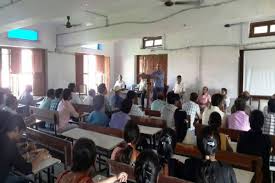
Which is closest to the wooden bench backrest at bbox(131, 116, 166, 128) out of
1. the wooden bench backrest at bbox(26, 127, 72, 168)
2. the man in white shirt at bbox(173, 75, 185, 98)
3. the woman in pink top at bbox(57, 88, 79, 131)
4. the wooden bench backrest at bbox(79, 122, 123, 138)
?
the wooden bench backrest at bbox(79, 122, 123, 138)

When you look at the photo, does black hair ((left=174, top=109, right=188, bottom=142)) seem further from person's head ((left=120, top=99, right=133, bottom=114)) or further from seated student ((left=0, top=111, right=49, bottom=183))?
seated student ((left=0, top=111, right=49, bottom=183))

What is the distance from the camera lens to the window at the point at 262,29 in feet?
26.7

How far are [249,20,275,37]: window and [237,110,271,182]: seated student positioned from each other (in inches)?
246

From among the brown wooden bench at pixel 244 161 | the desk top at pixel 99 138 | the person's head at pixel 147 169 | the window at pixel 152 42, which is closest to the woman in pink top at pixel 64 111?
the desk top at pixel 99 138

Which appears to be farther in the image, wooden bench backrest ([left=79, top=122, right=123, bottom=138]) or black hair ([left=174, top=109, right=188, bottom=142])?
black hair ([left=174, top=109, right=188, bottom=142])

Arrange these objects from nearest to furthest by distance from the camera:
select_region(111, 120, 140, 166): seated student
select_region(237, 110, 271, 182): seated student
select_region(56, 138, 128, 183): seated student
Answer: select_region(56, 138, 128, 183): seated student → select_region(111, 120, 140, 166): seated student → select_region(237, 110, 271, 182): seated student

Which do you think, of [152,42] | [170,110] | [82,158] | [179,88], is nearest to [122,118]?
[170,110]

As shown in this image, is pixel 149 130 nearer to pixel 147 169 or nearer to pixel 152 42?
pixel 147 169

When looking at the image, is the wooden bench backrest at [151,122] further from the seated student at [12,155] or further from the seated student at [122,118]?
the seated student at [12,155]

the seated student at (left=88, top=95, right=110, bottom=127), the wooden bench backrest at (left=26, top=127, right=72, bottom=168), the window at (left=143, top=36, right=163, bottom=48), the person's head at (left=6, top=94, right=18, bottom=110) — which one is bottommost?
the wooden bench backrest at (left=26, top=127, right=72, bottom=168)

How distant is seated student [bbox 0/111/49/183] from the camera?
88.0 inches

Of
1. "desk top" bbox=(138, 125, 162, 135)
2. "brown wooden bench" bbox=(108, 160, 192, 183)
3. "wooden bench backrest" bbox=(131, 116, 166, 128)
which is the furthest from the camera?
"wooden bench backrest" bbox=(131, 116, 166, 128)

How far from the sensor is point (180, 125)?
4008mm

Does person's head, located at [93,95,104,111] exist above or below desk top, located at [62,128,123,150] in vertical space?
above
